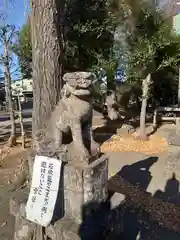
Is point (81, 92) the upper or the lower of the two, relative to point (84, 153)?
upper

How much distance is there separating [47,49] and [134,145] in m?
3.96

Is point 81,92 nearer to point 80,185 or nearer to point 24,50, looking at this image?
point 80,185

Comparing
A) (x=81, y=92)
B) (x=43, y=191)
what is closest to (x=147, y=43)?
(x=81, y=92)

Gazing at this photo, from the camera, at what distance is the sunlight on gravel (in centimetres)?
654

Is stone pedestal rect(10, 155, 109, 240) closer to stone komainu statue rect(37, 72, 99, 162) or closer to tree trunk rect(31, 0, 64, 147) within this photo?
stone komainu statue rect(37, 72, 99, 162)

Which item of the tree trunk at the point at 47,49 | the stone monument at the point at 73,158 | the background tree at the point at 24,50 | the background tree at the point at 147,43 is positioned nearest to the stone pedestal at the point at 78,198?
the stone monument at the point at 73,158

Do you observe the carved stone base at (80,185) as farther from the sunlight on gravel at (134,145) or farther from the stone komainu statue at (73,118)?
the sunlight on gravel at (134,145)

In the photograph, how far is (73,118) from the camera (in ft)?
7.32

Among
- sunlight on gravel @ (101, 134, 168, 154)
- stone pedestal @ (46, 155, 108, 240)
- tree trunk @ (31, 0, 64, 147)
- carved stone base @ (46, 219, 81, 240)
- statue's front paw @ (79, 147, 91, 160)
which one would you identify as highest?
tree trunk @ (31, 0, 64, 147)

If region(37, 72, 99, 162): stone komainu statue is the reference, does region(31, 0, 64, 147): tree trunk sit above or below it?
above

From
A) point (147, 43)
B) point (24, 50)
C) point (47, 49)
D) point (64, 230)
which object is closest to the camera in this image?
point (64, 230)

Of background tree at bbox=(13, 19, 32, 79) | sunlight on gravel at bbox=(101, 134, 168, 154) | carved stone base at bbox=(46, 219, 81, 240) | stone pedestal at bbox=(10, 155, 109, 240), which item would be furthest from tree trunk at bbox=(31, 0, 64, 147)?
background tree at bbox=(13, 19, 32, 79)

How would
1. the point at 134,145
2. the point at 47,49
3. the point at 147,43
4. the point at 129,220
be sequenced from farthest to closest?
the point at 134,145 → the point at 147,43 → the point at 47,49 → the point at 129,220

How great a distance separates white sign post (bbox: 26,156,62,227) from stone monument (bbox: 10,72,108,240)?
114 millimetres
